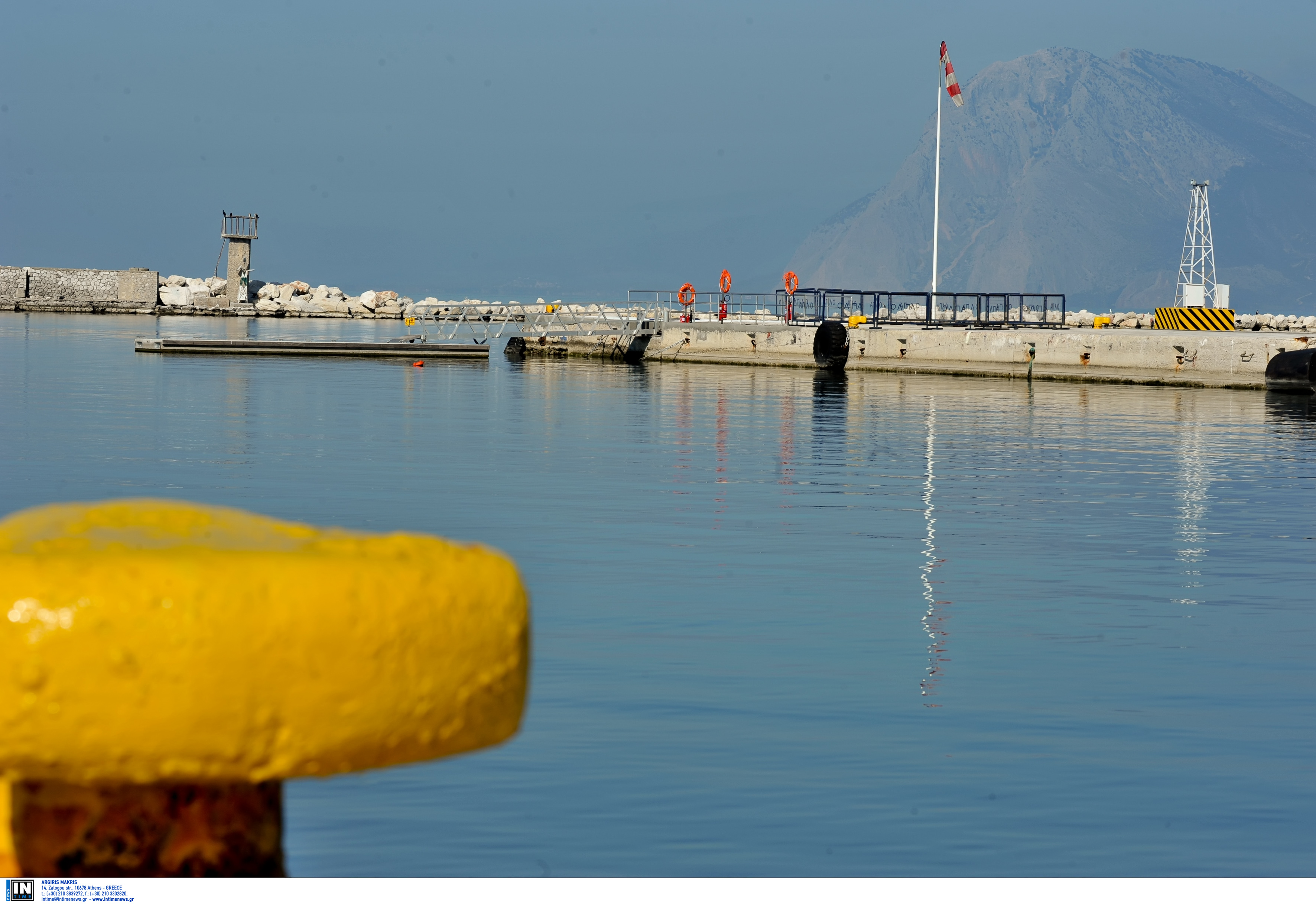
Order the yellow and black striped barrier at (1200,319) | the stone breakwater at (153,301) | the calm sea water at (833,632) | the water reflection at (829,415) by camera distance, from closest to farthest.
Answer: the calm sea water at (833,632) < the water reflection at (829,415) < the yellow and black striped barrier at (1200,319) < the stone breakwater at (153,301)

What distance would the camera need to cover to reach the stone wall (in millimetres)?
103312

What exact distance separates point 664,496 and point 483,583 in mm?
13239

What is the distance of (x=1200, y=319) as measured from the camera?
42.7 metres

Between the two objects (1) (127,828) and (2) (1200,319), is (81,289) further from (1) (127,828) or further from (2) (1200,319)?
(1) (127,828)

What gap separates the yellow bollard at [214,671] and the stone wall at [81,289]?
345 feet

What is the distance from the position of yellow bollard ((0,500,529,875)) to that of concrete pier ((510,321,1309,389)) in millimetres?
34735

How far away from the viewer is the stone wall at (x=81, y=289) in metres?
103

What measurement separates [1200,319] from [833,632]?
36.2 meters

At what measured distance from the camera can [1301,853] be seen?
18.1ft

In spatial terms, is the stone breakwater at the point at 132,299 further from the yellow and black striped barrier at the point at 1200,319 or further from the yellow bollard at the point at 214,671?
the yellow bollard at the point at 214,671

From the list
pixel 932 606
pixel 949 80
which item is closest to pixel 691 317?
pixel 949 80

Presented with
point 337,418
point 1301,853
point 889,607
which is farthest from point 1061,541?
point 337,418

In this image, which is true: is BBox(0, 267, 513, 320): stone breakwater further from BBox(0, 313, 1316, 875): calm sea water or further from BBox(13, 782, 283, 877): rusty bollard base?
BBox(13, 782, 283, 877): rusty bollard base

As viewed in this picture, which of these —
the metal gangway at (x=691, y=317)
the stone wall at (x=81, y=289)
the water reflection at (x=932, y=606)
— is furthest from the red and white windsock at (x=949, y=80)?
the stone wall at (x=81, y=289)
